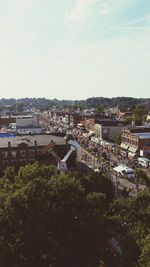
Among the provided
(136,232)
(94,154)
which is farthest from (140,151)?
(136,232)

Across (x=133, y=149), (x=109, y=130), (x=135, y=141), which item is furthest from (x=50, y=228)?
(x=109, y=130)

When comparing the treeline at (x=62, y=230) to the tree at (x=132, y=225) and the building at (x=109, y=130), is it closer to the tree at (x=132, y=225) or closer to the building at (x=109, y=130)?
the tree at (x=132, y=225)

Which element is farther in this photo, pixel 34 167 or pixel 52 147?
pixel 52 147

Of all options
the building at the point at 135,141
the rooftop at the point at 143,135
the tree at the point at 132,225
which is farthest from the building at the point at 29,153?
the tree at the point at 132,225

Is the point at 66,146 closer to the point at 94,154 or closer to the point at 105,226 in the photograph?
the point at 94,154

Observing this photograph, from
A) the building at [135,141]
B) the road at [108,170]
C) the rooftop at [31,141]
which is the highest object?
the rooftop at [31,141]

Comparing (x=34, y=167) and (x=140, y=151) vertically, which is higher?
(x=34, y=167)

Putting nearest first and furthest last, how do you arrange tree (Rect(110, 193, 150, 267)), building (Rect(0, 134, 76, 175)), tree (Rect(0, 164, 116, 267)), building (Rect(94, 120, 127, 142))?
tree (Rect(0, 164, 116, 267)) → tree (Rect(110, 193, 150, 267)) → building (Rect(0, 134, 76, 175)) → building (Rect(94, 120, 127, 142))

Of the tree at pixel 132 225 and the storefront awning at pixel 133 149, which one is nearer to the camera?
the tree at pixel 132 225

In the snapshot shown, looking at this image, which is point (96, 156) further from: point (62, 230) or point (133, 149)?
point (62, 230)

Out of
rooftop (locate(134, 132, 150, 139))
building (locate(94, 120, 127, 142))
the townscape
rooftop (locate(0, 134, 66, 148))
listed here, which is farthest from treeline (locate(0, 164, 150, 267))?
building (locate(94, 120, 127, 142))

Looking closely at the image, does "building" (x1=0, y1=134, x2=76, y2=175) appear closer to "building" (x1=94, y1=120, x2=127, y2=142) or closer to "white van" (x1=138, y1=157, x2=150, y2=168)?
"white van" (x1=138, y1=157, x2=150, y2=168)
